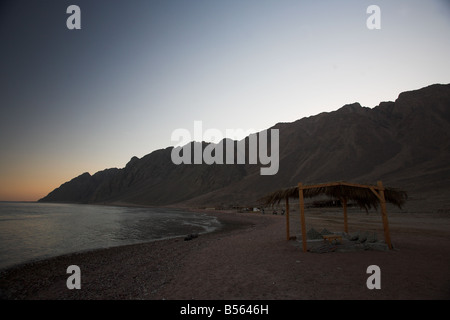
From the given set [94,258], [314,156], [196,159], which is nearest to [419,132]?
[314,156]

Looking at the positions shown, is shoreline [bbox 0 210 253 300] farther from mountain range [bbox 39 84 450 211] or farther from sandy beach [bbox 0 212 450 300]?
mountain range [bbox 39 84 450 211]

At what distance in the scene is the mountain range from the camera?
51.5 metres

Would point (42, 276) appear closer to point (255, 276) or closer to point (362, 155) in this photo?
point (255, 276)

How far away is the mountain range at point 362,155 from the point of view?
51544mm

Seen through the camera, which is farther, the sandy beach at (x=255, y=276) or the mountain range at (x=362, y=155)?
the mountain range at (x=362, y=155)

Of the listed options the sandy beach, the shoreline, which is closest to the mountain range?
the sandy beach

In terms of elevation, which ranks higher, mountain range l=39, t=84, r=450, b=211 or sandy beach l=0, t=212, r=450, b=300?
mountain range l=39, t=84, r=450, b=211

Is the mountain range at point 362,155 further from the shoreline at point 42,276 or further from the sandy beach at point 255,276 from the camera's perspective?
the shoreline at point 42,276

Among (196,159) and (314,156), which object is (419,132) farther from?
(196,159)

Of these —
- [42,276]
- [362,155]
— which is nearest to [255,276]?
[42,276]

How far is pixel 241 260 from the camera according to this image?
349 inches

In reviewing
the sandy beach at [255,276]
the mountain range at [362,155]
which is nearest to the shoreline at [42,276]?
the sandy beach at [255,276]

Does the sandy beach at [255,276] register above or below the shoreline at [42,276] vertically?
above
